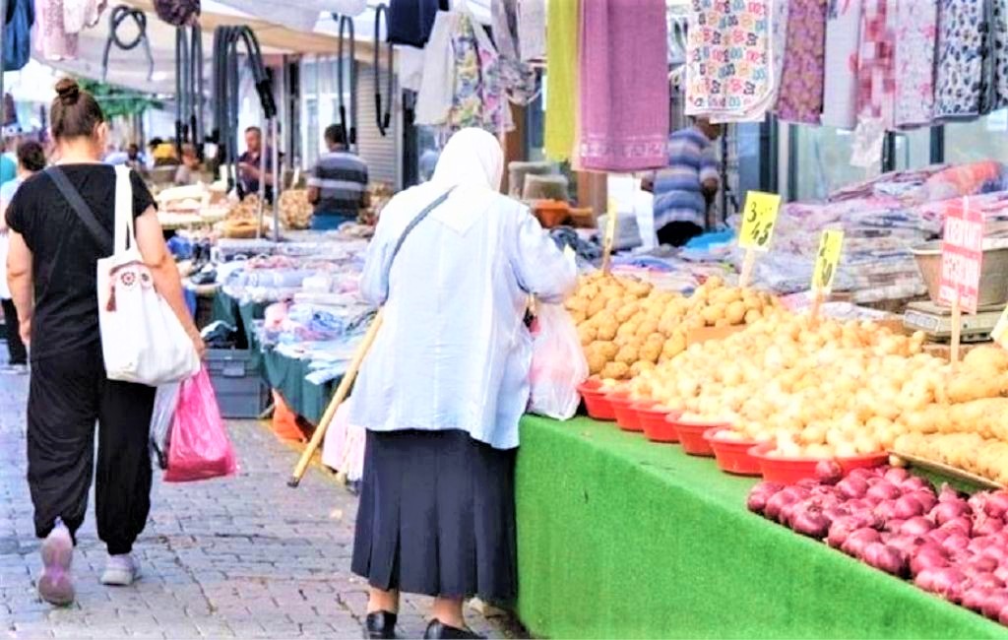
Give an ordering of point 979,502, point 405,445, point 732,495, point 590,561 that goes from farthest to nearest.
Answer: point 405,445, point 590,561, point 732,495, point 979,502

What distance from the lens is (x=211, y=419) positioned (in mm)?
7715

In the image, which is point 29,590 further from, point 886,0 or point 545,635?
point 886,0

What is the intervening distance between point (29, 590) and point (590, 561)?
258 centimetres

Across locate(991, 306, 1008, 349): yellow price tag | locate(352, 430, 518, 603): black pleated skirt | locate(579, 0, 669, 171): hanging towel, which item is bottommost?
locate(352, 430, 518, 603): black pleated skirt

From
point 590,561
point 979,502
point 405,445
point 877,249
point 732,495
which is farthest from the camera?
point 877,249

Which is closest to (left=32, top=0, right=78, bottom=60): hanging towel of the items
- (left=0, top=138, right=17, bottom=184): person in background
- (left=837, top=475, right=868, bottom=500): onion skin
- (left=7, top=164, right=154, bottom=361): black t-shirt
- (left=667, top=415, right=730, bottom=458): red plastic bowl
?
(left=0, top=138, right=17, bottom=184): person in background

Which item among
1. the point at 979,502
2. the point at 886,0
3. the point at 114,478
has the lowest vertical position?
the point at 114,478

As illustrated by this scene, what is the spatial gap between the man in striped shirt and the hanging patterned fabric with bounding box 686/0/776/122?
3219mm

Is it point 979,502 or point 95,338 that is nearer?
point 979,502

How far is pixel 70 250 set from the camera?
7176 millimetres

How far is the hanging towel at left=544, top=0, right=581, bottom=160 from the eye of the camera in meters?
9.88

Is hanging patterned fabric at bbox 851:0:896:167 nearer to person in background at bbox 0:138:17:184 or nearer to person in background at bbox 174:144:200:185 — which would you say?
person in background at bbox 0:138:17:184

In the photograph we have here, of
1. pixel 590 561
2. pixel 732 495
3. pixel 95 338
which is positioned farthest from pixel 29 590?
pixel 732 495

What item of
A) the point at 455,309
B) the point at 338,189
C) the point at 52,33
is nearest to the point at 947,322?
the point at 455,309
